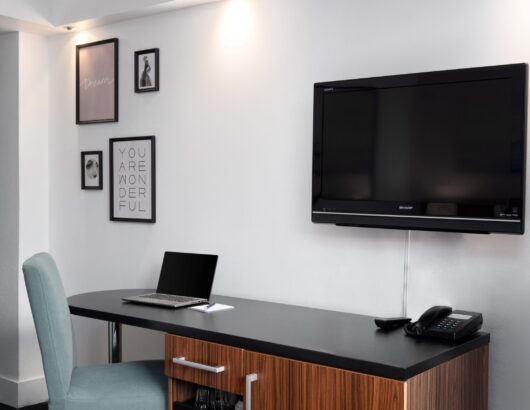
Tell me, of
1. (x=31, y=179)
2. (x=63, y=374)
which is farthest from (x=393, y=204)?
(x=31, y=179)

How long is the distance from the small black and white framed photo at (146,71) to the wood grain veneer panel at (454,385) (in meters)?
2.11

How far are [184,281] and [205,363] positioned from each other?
76cm

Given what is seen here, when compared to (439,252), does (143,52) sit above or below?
above

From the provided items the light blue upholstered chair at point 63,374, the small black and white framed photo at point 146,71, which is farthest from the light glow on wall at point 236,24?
the light blue upholstered chair at point 63,374

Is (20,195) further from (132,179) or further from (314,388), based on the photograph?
(314,388)

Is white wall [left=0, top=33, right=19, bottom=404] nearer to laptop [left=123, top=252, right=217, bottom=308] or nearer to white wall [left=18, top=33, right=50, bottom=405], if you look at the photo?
white wall [left=18, top=33, right=50, bottom=405]

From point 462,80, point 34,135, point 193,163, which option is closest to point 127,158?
point 193,163

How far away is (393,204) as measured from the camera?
2.60 metres

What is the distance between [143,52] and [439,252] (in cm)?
192

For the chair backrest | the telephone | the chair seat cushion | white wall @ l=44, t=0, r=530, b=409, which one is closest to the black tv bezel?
white wall @ l=44, t=0, r=530, b=409

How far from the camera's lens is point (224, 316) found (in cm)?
269

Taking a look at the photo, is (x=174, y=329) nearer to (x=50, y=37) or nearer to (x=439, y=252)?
(x=439, y=252)

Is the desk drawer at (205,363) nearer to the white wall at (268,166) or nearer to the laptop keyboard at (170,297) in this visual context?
the laptop keyboard at (170,297)

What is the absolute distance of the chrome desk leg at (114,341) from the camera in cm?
316
